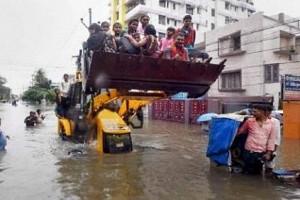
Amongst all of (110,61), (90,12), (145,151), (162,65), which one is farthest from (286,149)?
(90,12)

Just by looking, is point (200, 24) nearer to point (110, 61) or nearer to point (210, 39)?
point (210, 39)

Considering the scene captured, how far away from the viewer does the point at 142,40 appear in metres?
8.63

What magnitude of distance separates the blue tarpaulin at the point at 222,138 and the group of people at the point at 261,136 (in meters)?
0.35

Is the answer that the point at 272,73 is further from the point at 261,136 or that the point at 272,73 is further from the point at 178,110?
the point at 261,136

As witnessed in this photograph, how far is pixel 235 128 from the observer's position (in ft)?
27.9

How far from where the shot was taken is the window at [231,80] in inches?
1243

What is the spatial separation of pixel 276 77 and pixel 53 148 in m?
19.4

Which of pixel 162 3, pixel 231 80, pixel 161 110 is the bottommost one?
pixel 161 110

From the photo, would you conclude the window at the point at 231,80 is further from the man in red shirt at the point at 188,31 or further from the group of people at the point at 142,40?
the group of people at the point at 142,40

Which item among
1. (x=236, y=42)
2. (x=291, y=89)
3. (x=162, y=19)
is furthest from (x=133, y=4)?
(x=291, y=89)

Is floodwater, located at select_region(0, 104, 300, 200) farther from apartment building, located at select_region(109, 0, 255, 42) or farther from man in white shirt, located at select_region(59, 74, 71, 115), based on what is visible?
apartment building, located at select_region(109, 0, 255, 42)

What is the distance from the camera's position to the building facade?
29000mm

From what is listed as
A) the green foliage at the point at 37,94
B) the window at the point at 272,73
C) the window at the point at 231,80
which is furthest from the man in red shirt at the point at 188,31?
the green foliage at the point at 37,94

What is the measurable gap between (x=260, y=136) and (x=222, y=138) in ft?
3.03
